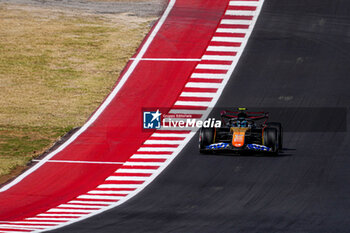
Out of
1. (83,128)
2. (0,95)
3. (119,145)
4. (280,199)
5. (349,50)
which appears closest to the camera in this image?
(280,199)

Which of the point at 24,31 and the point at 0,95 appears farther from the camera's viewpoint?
the point at 24,31

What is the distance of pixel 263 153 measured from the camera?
110ft

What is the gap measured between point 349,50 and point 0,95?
18.4 meters

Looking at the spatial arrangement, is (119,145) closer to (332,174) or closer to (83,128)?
(83,128)

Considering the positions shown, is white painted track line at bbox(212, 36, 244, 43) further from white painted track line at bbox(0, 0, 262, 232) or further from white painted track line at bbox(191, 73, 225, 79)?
white painted track line at bbox(191, 73, 225, 79)

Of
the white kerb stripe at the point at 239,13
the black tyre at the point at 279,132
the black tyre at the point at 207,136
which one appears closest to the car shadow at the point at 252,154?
the black tyre at the point at 279,132

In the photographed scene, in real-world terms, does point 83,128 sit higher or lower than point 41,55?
lower

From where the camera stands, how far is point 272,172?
103 feet

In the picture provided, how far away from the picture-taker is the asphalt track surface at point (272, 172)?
25.7 m

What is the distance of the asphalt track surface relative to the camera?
25.7 meters

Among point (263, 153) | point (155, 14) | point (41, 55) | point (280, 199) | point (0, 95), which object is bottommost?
point (280, 199)

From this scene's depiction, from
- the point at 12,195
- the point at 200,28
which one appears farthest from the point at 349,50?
the point at 12,195

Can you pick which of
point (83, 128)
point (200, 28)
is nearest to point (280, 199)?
point (83, 128)

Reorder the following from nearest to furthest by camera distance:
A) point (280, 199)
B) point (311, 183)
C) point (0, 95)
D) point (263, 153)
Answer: point (280, 199) → point (311, 183) → point (263, 153) → point (0, 95)
